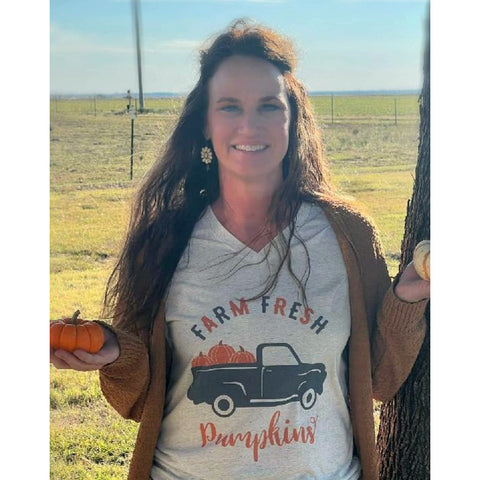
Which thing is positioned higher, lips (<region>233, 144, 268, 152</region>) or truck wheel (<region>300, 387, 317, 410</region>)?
lips (<region>233, 144, 268, 152</region>)

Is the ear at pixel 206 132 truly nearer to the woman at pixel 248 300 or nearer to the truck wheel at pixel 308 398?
the woman at pixel 248 300

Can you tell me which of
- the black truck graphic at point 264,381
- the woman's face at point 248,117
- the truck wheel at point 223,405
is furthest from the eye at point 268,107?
the truck wheel at point 223,405

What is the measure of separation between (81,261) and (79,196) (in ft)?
0.43

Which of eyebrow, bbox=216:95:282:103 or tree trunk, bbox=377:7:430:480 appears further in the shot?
tree trunk, bbox=377:7:430:480

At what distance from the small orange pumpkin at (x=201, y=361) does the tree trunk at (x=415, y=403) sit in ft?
1.43

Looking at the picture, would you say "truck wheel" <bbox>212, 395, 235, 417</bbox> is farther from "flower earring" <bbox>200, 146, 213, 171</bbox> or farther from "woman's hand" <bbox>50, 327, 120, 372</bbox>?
"flower earring" <bbox>200, 146, 213, 171</bbox>

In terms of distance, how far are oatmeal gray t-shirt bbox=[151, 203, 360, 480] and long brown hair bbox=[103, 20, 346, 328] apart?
48 mm

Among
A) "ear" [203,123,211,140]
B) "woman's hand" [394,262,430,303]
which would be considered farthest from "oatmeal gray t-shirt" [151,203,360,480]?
"ear" [203,123,211,140]

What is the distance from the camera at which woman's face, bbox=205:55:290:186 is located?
1.59 meters

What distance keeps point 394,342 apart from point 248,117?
1.69 feet

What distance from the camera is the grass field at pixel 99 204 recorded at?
1.70 metres

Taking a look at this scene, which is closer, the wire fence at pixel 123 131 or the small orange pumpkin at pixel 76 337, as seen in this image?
the small orange pumpkin at pixel 76 337

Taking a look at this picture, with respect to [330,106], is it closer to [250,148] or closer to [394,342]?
[250,148]

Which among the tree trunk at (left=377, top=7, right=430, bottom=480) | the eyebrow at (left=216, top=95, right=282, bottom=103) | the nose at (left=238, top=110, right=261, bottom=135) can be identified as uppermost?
the eyebrow at (left=216, top=95, right=282, bottom=103)
